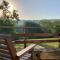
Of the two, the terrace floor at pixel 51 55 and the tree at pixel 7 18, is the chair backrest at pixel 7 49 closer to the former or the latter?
the terrace floor at pixel 51 55

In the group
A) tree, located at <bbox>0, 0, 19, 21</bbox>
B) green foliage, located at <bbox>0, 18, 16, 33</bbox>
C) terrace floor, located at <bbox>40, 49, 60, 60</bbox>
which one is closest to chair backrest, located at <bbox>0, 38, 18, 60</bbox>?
terrace floor, located at <bbox>40, 49, 60, 60</bbox>

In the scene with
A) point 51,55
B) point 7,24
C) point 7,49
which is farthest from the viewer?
point 7,24

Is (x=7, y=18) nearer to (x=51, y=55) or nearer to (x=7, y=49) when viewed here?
(x=51, y=55)

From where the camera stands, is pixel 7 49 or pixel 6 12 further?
pixel 6 12

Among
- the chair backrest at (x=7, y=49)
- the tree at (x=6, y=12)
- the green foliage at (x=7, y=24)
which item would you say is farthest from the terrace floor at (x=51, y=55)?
the chair backrest at (x=7, y=49)

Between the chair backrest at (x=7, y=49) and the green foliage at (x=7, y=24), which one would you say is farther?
the green foliage at (x=7, y=24)

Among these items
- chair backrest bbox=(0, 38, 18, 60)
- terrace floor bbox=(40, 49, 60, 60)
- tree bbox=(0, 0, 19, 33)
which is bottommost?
terrace floor bbox=(40, 49, 60, 60)

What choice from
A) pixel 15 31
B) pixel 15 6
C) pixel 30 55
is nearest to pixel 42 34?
pixel 15 31

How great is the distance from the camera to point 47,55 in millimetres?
3518

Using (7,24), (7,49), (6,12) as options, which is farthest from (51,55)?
(7,49)

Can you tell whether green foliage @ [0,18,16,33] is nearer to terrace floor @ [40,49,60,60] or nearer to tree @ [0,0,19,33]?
tree @ [0,0,19,33]

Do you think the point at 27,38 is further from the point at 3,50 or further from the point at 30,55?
the point at 3,50

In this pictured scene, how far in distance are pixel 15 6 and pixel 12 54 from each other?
244 centimetres

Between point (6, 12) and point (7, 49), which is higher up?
point (6, 12)
